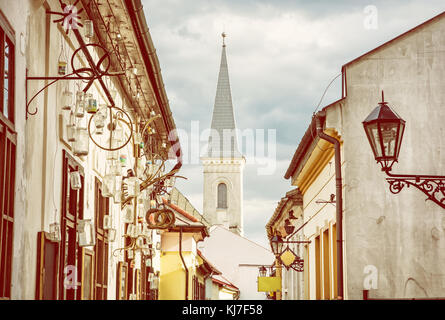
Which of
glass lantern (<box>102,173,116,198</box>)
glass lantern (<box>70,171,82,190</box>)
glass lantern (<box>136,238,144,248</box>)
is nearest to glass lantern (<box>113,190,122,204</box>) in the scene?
glass lantern (<box>102,173,116,198</box>)

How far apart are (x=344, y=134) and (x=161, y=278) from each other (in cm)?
1592

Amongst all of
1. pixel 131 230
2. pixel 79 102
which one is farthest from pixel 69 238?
pixel 131 230

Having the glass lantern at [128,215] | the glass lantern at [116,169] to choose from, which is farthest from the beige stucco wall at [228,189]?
the glass lantern at [116,169]

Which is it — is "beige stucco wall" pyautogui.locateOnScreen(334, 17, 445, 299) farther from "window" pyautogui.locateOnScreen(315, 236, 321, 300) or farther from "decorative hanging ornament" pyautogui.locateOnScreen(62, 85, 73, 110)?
"decorative hanging ornament" pyautogui.locateOnScreen(62, 85, 73, 110)

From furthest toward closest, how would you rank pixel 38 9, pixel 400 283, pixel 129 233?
1. pixel 129 233
2. pixel 400 283
3. pixel 38 9

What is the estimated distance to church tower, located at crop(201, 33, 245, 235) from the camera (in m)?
103

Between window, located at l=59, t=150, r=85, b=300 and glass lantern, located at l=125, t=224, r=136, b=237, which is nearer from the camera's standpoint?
window, located at l=59, t=150, r=85, b=300

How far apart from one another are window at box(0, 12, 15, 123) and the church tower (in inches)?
3525

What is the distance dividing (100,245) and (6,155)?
6.57 m

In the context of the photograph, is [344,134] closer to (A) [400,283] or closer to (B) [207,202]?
(A) [400,283]

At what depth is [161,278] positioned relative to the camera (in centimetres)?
2906

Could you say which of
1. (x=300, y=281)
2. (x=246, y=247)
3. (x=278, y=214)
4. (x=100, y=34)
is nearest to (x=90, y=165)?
(x=100, y=34)

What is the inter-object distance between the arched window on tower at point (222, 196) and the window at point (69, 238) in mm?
93442
